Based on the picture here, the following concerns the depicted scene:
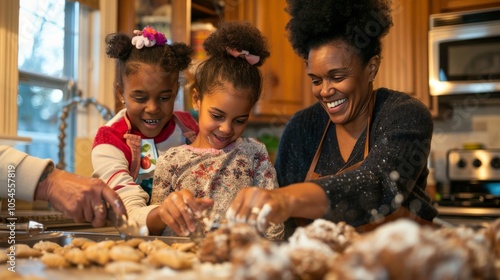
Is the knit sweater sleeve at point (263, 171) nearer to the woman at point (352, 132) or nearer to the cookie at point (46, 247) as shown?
the woman at point (352, 132)

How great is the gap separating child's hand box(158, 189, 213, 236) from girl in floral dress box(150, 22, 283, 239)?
287 millimetres

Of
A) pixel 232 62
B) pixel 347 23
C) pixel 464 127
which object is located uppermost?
pixel 347 23

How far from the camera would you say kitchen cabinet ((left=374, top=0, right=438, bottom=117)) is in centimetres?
323

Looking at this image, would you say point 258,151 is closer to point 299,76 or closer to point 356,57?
point 356,57

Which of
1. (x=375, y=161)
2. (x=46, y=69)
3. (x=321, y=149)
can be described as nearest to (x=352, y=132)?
(x=321, y=149)

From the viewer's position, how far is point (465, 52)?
10.1ft

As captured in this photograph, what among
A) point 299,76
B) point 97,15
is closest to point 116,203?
point 97,15

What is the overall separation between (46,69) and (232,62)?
4.89 feet

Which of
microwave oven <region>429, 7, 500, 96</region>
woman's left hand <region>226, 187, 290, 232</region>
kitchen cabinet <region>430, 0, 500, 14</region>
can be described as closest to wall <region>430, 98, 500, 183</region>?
microwave oven <region>429, 7, 500, 96</region>

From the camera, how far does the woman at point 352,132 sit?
108cm

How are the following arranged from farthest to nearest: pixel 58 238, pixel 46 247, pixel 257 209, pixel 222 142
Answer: pixel 222 142 → pixel 58 238 → pixel 46 247 → pixel 257 209

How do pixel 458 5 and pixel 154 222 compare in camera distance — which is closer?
pixel 154 222

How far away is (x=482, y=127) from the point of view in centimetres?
340

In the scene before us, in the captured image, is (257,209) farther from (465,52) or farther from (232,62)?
(465,52)
